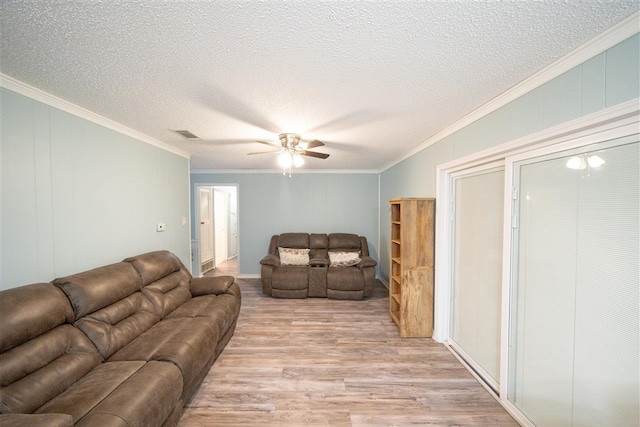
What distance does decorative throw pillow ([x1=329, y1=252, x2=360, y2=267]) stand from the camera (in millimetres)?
4332

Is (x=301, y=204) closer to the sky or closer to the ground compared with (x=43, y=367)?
closer to the sky

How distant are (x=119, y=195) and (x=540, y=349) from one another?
3.92 metres

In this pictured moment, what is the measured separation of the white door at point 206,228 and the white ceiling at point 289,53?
340 cm

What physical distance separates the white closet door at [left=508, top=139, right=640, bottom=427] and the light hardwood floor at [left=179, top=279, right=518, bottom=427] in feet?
1.74

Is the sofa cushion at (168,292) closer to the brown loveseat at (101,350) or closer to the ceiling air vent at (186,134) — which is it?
the brown loveseat at (101,350)

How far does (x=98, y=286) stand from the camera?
1827mm

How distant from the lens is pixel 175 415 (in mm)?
1537

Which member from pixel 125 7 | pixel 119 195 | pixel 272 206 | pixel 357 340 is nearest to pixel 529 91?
pixel 125 7

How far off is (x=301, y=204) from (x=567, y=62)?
436cm

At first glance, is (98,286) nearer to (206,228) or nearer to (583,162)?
(583,162)

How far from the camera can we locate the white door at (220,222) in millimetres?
6267

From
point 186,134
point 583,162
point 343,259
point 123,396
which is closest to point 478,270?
point 583,162

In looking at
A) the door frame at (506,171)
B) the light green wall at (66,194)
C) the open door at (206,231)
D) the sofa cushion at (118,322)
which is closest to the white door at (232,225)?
the open door at (206,231)

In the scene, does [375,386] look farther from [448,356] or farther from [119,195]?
[119,195]
